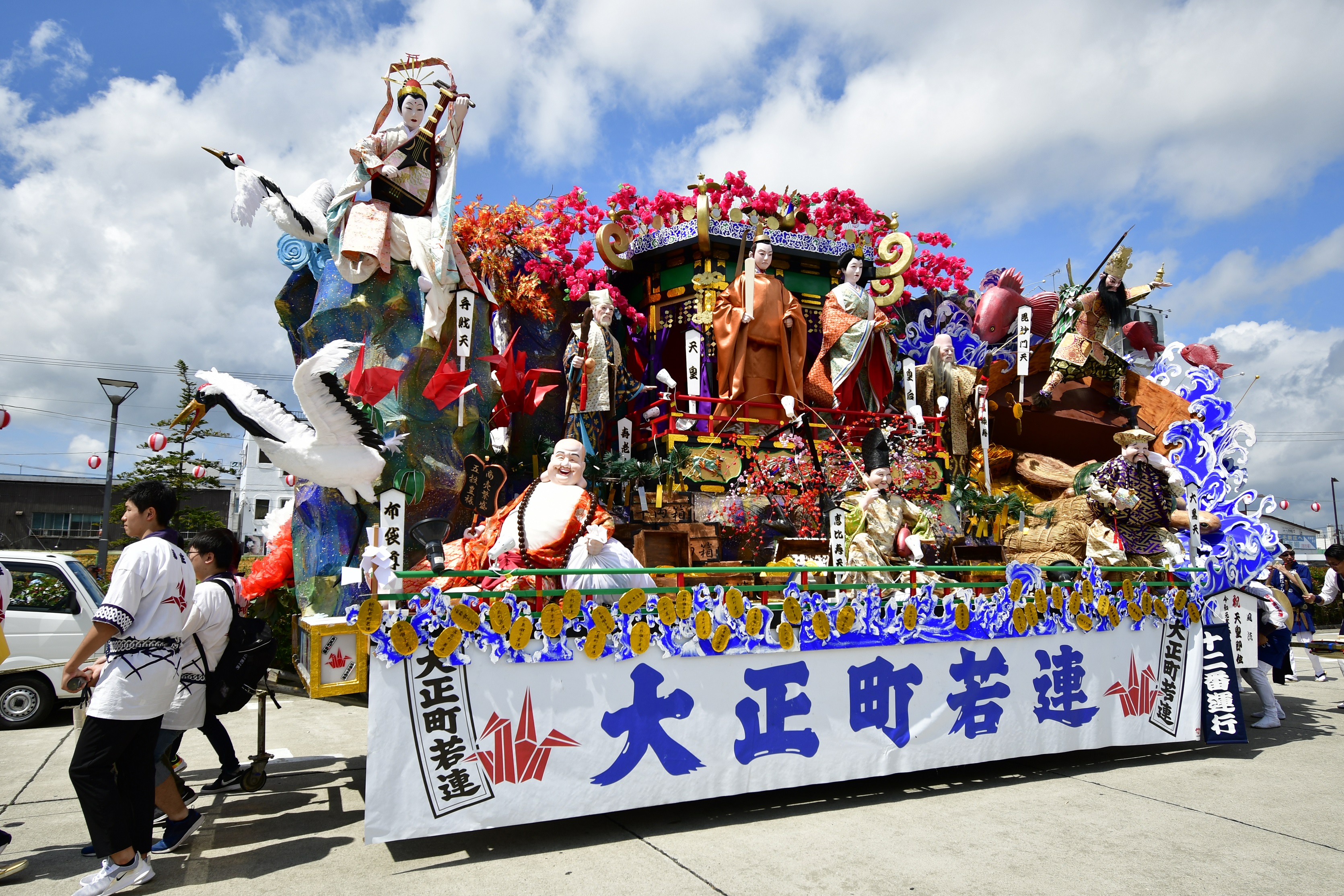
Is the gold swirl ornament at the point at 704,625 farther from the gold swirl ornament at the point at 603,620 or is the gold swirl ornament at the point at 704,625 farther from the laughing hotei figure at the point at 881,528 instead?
the laughing hotei figure at the point at 881,528

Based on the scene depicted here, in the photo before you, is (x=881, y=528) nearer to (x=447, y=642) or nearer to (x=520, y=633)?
(x=520, y=633)

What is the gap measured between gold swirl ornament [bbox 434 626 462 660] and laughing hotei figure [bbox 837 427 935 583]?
12.7ft

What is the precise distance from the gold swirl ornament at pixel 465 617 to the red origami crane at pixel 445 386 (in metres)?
5.42

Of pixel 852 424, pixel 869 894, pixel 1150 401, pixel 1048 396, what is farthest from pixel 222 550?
pixel 1150 401

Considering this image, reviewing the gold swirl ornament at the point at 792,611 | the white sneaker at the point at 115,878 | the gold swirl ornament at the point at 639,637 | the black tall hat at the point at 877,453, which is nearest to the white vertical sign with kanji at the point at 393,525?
the gold swirl ornament at the point at 639,637

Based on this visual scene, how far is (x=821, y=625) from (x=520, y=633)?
1.78 meters

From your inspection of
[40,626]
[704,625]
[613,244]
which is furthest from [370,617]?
[613,244]

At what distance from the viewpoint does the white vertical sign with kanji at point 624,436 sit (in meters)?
11.2

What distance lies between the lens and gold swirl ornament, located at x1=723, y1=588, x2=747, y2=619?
4656mm

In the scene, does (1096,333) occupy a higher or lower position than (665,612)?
higher

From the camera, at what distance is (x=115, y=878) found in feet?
11.9

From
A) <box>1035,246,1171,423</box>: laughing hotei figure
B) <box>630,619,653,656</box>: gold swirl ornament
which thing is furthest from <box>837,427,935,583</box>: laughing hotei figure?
<box>1035,246,1171,423</box>: laughing hotei figure

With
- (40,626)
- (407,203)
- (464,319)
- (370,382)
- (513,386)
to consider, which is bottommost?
(40,626)

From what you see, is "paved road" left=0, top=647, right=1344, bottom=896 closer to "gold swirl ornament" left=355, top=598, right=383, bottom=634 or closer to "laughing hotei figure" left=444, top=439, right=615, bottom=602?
"gold swirl ornament" left=355, top=598, right=383, bottom=634
